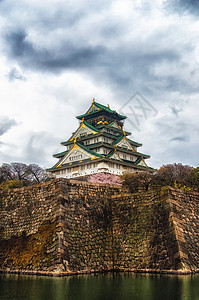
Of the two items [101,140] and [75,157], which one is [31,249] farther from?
[101,140]

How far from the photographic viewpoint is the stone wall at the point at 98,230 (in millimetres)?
12617

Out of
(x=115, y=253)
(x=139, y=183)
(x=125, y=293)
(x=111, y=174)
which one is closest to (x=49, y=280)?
(x=125, y=293)

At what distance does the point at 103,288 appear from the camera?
984 centimetres

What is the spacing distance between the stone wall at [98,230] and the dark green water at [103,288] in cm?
102

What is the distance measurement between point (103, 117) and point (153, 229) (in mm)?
42551

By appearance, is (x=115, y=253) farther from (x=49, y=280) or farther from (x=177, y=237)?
(x=49, y=280)

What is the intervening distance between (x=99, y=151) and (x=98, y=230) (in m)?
34.8

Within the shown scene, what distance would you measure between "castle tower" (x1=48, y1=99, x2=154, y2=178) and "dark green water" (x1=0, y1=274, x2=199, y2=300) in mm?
34209

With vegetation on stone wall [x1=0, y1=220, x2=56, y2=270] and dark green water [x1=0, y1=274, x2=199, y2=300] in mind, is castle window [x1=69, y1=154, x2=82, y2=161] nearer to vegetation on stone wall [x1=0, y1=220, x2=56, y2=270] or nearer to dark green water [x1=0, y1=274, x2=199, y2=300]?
vegetation on stone wall [x1=0, y1=220, x2=56, y2=270]

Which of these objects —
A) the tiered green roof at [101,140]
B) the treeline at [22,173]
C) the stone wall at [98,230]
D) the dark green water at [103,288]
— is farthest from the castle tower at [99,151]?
the dark green water at [103,288]

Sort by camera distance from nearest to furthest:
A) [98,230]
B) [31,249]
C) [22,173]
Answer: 1. [31,249]
2. [98,230]
3. [22,173]

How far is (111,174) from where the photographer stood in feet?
149

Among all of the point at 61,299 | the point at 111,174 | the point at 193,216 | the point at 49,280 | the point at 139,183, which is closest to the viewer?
the point at 61,299

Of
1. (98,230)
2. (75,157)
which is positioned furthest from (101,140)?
(98,230)
